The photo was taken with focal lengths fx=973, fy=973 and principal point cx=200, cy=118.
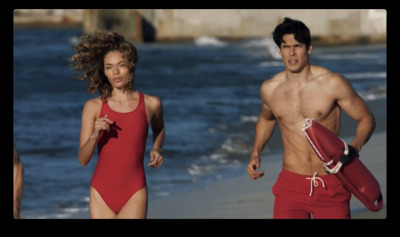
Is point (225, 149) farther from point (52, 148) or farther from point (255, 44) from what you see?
point (255, 44)

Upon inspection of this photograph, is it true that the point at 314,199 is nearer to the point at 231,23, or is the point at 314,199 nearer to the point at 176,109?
the point at 176,109

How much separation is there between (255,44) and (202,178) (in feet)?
125

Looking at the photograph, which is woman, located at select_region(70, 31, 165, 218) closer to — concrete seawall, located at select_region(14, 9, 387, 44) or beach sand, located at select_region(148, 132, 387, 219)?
beach sand, located at select_region(148, 132, 387, 219)

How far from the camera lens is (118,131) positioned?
20.5 ft

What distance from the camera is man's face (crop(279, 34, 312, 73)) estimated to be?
245 inches

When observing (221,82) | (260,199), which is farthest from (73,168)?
(221,82)

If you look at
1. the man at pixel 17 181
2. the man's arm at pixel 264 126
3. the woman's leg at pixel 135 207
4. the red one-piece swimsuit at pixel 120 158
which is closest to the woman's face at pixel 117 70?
the red one-piece swimsuit at pixel 120 158

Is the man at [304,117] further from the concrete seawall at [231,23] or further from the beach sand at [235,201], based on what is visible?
the concrete seawall at [231,23]

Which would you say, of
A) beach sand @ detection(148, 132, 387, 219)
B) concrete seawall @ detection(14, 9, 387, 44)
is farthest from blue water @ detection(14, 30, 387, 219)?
concrete seawall @ detection(14, 9, 387, 44)

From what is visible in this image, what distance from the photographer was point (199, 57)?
42.3 metres

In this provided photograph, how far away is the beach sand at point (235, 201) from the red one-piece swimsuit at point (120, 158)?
3.38 metres

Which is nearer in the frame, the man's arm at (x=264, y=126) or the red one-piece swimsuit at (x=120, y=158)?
the red one-piece swimsuit at (x=120, y=158)

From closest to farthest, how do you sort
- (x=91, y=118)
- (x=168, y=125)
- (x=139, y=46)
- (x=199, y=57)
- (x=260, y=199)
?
(x=91, y=118)
(x=260, y=199)
(x=168, y=125)
(x=199, y=57)
(x=139, y=46)

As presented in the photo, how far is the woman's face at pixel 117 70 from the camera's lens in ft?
20.4
